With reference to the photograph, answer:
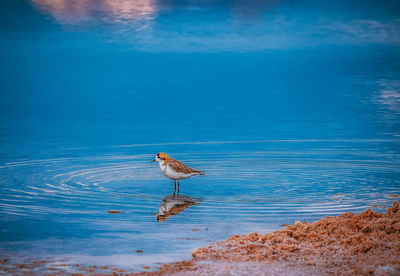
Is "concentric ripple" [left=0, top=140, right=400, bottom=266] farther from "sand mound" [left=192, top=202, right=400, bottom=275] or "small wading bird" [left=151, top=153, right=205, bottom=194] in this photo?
"sand mound" [left=192, top=202, right=400, bottom=275]

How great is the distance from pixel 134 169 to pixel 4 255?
292 inches

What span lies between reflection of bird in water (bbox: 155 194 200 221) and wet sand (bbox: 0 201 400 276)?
2.30 m

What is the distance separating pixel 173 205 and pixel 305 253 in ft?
14.0

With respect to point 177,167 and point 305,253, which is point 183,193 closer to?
point 177,167

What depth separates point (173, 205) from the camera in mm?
12734

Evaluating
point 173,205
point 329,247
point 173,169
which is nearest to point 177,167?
point 173,169

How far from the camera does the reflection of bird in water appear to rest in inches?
466

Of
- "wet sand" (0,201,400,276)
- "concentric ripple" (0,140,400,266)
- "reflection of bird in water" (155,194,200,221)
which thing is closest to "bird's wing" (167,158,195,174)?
"concentric ripple" (0,140,400,266)

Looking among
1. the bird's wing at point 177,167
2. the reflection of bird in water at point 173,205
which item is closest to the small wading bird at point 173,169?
the bird's wing at point 177,167

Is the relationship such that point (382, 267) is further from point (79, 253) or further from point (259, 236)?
point (79, 253)

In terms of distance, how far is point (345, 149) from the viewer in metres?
19.7

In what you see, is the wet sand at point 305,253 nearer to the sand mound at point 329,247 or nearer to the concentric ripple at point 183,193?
the sand mound at point 329,247

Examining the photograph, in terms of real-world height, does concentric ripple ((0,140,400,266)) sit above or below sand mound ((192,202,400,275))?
below

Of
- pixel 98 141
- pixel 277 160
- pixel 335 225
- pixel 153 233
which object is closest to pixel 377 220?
pixel 335 225
